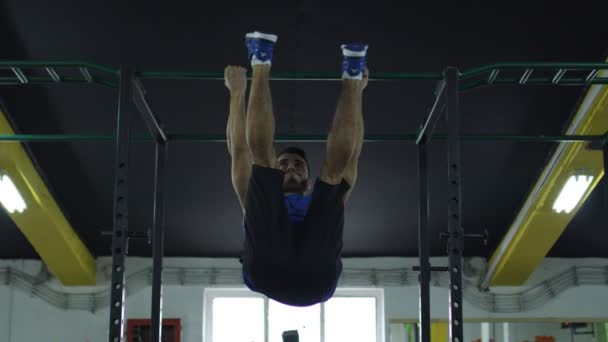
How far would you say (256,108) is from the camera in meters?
3.43

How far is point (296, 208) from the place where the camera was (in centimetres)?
364

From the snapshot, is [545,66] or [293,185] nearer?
[545,66]

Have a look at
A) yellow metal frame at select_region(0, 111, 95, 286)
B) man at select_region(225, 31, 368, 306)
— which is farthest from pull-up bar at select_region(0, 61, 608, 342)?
yellow metal frame at select_region(0, 111, 95, 286)

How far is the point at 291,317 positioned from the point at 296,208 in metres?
5.32

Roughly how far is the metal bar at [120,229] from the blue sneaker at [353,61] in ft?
3.25

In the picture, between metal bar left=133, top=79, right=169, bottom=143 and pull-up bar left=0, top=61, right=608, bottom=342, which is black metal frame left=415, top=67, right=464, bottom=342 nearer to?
pull-up bar left=0, top=61, right=608, bottom=342

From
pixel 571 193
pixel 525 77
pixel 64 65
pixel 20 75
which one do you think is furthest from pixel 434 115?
pixel 571 193

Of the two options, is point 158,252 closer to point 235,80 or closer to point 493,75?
point 235,80

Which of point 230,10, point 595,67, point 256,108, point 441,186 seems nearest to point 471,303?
point 441,186

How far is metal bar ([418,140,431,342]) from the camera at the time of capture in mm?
4223

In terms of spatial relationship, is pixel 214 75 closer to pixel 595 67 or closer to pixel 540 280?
pixel 595 67

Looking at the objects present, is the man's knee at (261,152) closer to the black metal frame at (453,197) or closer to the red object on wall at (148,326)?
the black metal frame at (453,197)

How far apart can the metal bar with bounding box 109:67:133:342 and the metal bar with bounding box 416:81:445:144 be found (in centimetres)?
146

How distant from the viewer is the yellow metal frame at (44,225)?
22.9 feet
